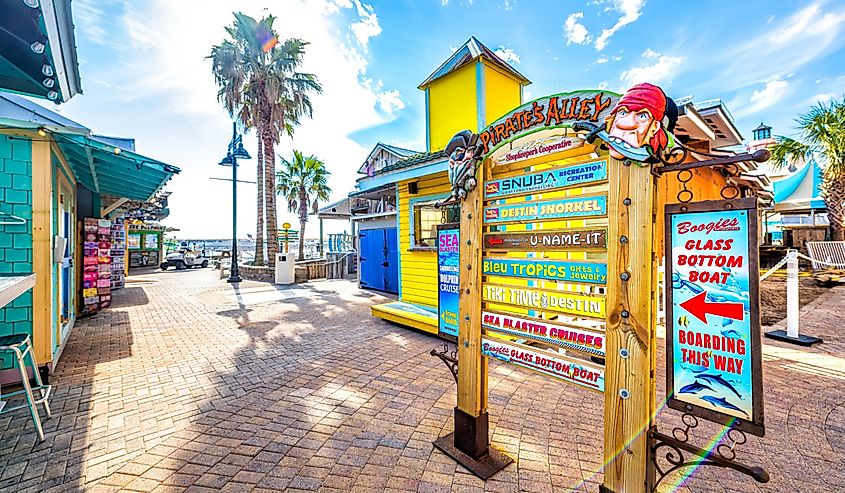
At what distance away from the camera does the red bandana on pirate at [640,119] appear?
182 centimetres

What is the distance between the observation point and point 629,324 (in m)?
1.96

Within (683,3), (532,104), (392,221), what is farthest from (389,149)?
(532,104)

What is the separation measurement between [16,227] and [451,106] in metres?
6.89

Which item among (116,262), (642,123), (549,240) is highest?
(642,123)

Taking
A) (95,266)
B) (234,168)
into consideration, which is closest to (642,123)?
(95,266)

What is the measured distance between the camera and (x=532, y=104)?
93.8 inches

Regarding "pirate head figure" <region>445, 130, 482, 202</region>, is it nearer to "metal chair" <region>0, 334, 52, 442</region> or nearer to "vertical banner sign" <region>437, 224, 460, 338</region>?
"vertical banner sign" <region>437, 224, 460, 338</region>

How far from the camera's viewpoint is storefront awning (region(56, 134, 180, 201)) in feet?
14.8

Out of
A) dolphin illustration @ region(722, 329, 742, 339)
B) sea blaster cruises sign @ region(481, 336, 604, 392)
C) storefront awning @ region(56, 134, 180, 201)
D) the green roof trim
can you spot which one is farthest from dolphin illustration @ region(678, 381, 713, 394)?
storefront awning @ region(56, 134, 180, 201)

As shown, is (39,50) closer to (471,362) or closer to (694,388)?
(471,362)

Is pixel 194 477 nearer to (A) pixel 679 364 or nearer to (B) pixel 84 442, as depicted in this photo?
(B) pixel 84 442

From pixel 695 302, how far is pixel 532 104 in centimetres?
152

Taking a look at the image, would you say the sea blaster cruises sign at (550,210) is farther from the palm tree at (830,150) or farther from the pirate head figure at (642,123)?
the palm tree at (830,150)

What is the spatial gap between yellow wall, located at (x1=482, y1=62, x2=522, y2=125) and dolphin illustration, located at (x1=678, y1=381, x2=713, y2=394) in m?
5.84
